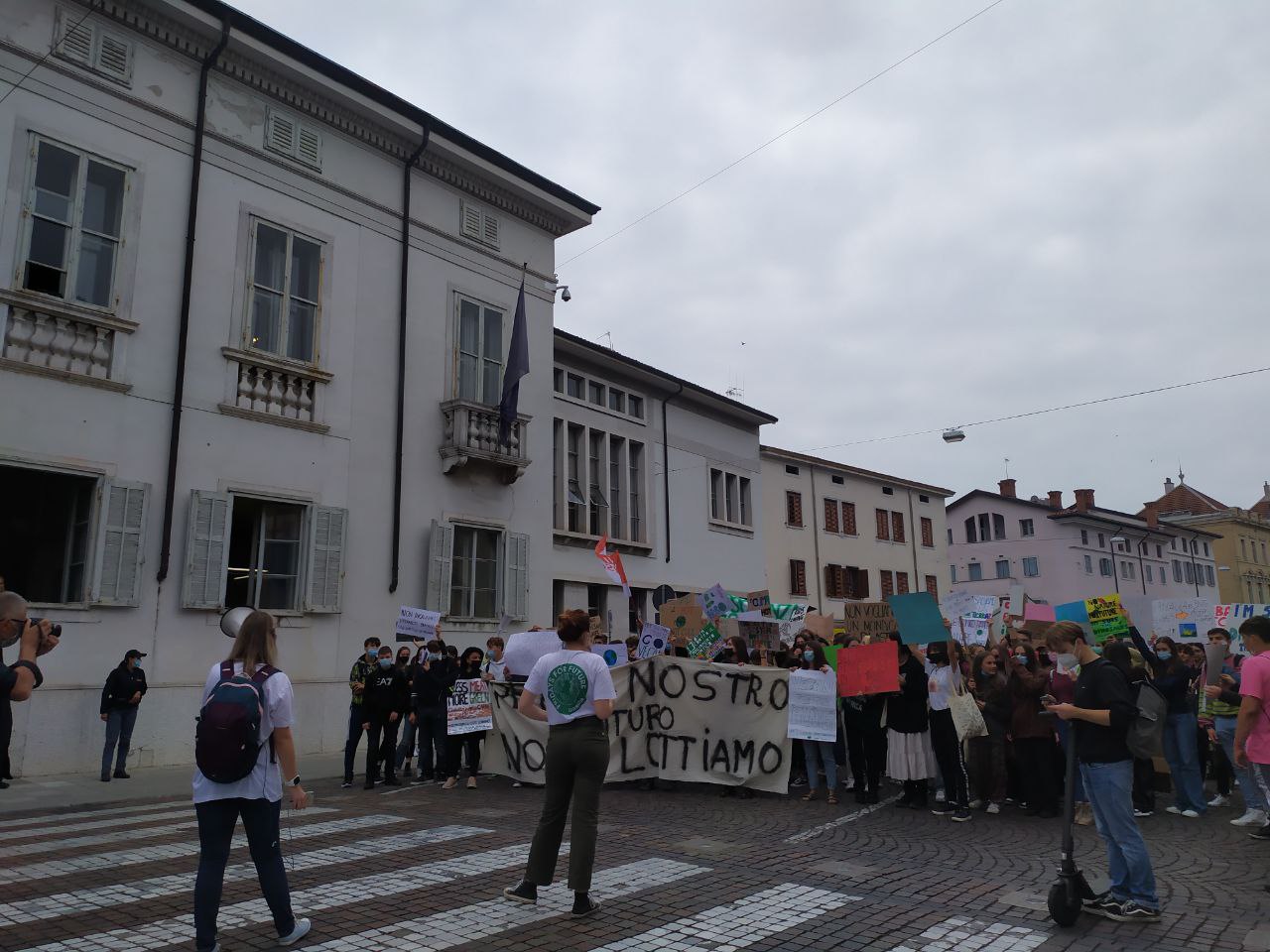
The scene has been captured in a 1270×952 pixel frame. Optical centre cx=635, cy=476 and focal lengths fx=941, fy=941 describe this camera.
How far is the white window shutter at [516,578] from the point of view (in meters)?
19.5

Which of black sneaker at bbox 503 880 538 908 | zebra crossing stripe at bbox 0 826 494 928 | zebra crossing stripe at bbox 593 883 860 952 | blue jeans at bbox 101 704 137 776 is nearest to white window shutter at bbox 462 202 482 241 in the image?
blue jeans at bbox 101 704 137 776

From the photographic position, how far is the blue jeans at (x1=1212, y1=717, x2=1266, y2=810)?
28.5 ft

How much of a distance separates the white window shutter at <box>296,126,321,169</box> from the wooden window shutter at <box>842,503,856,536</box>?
27269 mm

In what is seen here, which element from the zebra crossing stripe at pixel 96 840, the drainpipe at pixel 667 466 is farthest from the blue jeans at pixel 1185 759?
the drainpipe at pixel 667 466

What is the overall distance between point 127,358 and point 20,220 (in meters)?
2.27

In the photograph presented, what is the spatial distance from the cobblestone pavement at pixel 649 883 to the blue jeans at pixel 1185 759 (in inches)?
11.0

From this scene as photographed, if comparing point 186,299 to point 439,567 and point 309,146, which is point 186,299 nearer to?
point 309,146

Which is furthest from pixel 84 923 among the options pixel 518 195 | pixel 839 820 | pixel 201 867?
pixel 518 195

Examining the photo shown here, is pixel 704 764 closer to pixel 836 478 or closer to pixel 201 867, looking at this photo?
pixel 201 867

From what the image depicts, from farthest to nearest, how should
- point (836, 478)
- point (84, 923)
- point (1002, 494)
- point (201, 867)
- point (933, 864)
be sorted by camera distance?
point (1002, 494) → point (836, 478) → point (933, 864) → point (84, 923) → point (201, 867)

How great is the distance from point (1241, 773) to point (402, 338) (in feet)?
48.4

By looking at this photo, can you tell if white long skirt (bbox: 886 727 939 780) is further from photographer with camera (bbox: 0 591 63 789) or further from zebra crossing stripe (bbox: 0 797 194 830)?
photographer with camera (bbox: 0 591 63 789)

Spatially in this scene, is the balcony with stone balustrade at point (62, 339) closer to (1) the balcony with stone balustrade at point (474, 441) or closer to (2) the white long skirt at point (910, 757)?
(1) the balcony with stone balustrade at point (474, 441)

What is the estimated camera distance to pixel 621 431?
2756cm
